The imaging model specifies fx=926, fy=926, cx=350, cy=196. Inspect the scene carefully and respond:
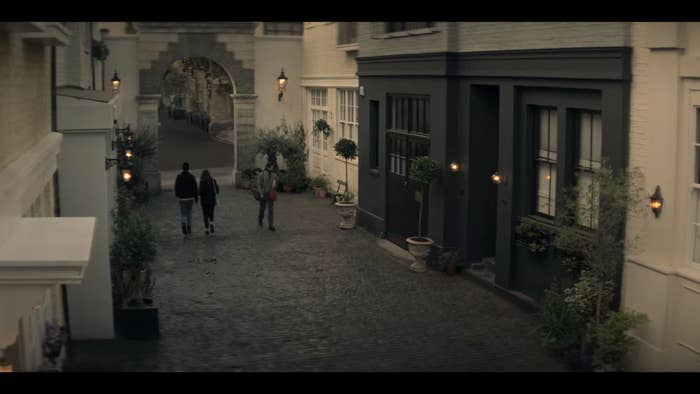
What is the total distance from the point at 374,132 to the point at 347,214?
6.21 ft

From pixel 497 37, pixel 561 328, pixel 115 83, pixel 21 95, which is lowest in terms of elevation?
pixel 561 328

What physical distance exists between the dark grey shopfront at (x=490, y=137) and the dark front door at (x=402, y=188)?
3 cm

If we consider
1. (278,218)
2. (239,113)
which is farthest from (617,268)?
(239,113)

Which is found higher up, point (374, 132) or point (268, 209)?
point (374, 132)

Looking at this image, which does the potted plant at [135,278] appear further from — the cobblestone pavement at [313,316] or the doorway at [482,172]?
the doorway at [482,172]

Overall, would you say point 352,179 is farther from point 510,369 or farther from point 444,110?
point 510,369

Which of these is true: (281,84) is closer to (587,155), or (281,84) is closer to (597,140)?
(587,155)

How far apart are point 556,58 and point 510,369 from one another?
14.2 ft

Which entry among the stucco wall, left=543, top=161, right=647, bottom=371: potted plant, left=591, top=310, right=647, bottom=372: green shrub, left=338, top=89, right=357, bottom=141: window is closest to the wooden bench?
left=338, top=89, right=357, bottom=141: window

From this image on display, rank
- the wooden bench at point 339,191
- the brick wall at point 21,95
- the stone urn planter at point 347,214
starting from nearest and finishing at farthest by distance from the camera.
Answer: the brick wall at point 21,95, the stone urn planter at point 347,214, the wooden bench at point 339,191

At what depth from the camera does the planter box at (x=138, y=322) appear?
11.3 metres

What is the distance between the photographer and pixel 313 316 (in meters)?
12.6

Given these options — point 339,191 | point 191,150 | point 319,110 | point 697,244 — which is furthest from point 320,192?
point 191,150

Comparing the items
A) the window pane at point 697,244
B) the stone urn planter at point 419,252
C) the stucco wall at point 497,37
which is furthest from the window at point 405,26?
the window pane at point 697,244
